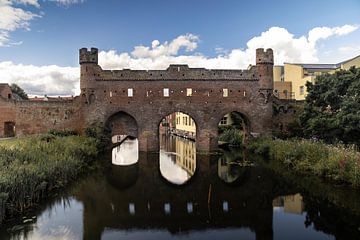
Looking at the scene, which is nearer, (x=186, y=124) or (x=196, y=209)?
(x=196, y=209)

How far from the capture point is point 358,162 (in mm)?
12102

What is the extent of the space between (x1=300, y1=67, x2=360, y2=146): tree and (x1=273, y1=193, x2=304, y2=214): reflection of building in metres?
6.37

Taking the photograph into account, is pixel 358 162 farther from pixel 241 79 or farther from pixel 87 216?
pixel 241 79

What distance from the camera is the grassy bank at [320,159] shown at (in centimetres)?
1240

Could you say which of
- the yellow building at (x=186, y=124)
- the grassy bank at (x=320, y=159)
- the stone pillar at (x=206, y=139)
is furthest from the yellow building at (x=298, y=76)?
the grassy bank at (x=320, y=159)

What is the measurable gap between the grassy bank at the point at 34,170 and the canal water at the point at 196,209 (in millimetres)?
570

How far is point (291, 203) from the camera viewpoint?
11.2 metres

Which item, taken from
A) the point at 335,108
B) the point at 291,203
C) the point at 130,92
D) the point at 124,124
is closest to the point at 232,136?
the point at 124,124

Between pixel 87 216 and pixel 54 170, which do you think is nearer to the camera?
pixel 87 216

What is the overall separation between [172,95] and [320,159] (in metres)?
12.8

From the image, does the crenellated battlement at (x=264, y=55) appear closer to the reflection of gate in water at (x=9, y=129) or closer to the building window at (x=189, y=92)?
the building window at (x=189, y=92)

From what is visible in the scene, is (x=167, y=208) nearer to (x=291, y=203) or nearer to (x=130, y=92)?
(x=291, y=203)

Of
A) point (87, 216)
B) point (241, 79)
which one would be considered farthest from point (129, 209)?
point (241, 79)

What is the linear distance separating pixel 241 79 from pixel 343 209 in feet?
51.5
